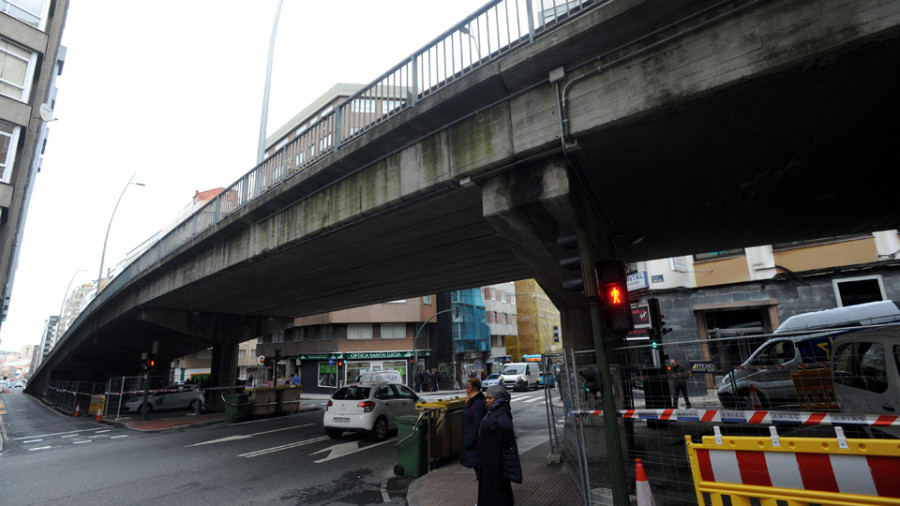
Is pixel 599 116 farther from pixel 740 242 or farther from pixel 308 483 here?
pixel 740 242

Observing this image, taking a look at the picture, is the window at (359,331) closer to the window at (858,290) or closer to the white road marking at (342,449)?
the white road marking at (342,449)

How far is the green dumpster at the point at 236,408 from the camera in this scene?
1775cm

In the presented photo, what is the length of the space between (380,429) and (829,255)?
59.2ft

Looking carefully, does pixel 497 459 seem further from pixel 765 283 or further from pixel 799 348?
pixel 765 283

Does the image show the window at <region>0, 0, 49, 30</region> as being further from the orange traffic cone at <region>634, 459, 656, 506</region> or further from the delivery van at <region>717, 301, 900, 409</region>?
the delivery van at <region>717, 301, 900, 409</region>

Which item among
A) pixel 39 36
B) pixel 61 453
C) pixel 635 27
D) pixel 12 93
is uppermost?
pixel 39 36

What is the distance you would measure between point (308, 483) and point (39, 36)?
23.9 metres

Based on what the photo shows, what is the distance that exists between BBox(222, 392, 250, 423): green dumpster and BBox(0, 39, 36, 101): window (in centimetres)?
1574

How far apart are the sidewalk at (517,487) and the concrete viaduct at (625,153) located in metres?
2.80

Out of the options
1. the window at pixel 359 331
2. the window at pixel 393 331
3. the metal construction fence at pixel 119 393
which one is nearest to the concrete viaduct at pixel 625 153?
the metal construction fence at pixel 119 393

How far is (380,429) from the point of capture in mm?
Answer: 12383

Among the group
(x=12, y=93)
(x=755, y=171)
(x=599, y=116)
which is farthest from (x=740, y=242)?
(x=12, y=93)

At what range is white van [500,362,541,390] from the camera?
105 feet

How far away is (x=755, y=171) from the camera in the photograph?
7070mm
